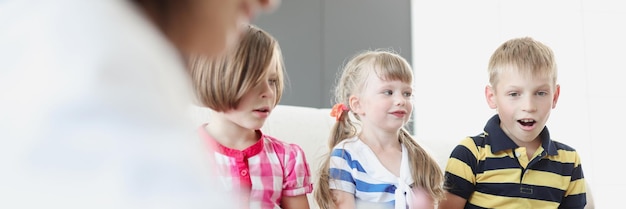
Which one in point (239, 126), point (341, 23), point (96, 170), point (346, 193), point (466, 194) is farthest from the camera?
point (341, 23)

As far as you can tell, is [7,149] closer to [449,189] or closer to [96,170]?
[96,170]

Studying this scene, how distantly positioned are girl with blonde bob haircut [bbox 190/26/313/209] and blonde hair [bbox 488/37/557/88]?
27.1 inches

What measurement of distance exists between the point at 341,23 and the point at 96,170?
311 centimetres

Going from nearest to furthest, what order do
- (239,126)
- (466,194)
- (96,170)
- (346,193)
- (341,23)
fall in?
(96,170) < (239,126) < (346,193) < (466,194) < (341,23)

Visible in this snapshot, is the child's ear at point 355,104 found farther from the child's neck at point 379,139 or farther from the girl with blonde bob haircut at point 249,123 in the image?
the girl with blonde bob haircut at point 249,123

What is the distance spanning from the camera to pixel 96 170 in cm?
19

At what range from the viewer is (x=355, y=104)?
1.84m

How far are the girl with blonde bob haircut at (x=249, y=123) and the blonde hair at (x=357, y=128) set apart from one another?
11 cm

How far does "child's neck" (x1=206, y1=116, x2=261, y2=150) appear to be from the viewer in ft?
5.06

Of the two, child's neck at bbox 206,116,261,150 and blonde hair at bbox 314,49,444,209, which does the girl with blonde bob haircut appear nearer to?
child's neck at bbox 206,116,261,150

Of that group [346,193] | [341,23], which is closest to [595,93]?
[341,23]

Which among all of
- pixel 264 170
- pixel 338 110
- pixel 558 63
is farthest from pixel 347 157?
pixel 558 63

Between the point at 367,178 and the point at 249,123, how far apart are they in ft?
1.31

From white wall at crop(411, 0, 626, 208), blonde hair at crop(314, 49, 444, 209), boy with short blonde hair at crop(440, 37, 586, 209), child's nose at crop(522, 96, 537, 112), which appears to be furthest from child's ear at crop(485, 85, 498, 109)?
white wall at crop(411, 0, 626, 208)
